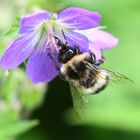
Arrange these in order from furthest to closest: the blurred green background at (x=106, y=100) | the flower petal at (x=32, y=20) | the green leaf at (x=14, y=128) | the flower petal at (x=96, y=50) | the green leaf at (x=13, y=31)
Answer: the blurred green background at (x=106, y=100)
the green leaf at (x=14, y=128)
the flower petal at (x=96, y=50)
the green leaf at (x=13, y=31)
the flower petal at (x=32, y=20)

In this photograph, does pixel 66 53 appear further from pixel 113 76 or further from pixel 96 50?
pixel 113 76

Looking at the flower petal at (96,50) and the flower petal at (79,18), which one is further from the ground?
the flower petal at (79,18)

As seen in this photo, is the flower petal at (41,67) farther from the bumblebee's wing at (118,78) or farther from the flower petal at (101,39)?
the bumblebee's wing at (118,78)

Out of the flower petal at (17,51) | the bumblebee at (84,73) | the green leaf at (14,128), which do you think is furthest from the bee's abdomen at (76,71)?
the green leaf at (14,128)

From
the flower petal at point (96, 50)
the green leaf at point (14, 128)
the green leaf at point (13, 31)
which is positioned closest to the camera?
the green leaf at point (13, 31)

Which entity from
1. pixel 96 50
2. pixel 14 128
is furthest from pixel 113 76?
pixel 14 128

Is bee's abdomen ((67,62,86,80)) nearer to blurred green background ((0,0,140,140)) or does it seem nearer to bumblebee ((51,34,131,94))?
bumblebee ((51,34,131,94))
